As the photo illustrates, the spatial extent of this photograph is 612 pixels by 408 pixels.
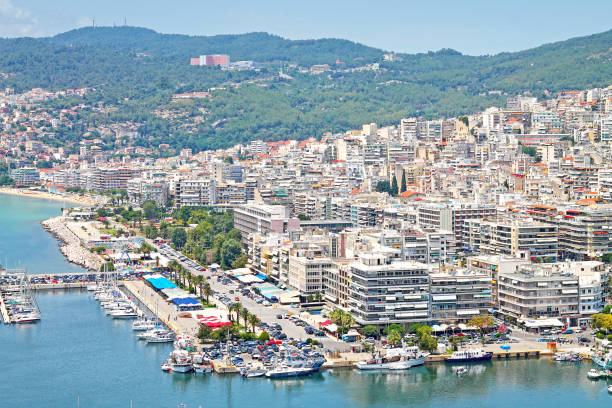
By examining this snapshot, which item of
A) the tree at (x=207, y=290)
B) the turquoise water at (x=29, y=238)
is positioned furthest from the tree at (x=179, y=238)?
the tree at (x=207, y=290)

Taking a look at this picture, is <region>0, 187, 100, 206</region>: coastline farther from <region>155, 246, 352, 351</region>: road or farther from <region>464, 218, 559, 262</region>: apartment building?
<region>464, 218, 559, 262</region>: apartment building

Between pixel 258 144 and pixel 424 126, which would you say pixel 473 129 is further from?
pixel 258 144

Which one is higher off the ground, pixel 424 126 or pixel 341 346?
pixel 424 126

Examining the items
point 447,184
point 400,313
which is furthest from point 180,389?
point 447,184

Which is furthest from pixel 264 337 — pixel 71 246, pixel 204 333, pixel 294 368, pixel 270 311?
pixel 71 246

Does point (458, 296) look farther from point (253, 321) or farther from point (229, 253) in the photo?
point (229, 253)

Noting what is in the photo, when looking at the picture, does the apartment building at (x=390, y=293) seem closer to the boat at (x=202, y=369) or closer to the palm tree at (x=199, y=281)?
the boat at (x=202, y=369)
